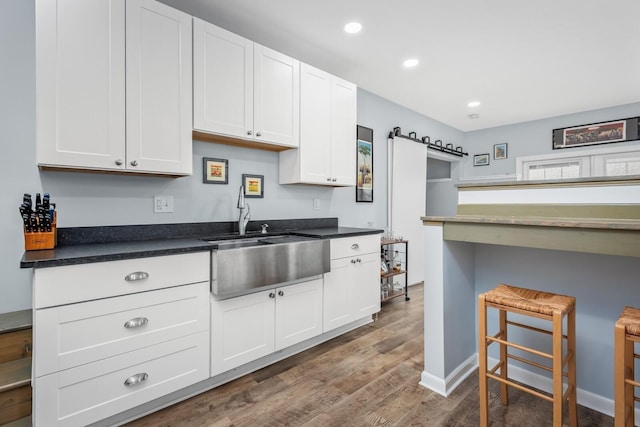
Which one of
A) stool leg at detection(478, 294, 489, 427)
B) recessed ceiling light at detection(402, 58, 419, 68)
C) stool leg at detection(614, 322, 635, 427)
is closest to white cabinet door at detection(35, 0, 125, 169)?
stool leg at detection(478, 294, 489, 427)

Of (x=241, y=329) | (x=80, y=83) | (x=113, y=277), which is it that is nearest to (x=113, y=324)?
(x=113, y=277)

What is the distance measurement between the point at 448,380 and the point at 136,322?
1827 millimetres

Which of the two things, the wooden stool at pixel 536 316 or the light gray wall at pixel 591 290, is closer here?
the wooden stool at pixel 536 316

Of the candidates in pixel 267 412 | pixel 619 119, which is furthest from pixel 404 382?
pixel 619 119

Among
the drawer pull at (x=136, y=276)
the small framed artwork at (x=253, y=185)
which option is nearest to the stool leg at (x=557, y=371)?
the drawer pull at (x=136, y=276)

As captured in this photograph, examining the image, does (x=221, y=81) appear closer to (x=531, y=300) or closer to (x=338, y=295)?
(x=338, y=295)

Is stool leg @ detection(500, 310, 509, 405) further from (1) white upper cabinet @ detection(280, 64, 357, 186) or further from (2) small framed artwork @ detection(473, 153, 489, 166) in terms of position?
(2) small framed artwork @ detection(473, 153, 489, 166)

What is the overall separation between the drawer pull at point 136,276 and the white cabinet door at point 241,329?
426 mm

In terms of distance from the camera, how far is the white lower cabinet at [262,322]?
1.91 metres

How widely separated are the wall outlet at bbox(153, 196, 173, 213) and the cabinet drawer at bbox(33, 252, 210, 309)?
617mm

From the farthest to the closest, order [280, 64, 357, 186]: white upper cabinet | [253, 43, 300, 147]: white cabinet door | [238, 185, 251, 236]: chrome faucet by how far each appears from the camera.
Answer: [280, 64, 357, 186]: white upper cabinet, [238, 185, 251, 236]: chrome faucet, [253, 43, 300, 147]: white cabinet door

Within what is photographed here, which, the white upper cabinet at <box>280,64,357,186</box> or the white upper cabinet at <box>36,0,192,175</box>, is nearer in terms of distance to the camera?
the white upper cabinet at <box>36,0,192,175</box>

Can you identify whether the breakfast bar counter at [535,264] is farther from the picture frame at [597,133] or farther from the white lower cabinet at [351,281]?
the picture frame at [597,133]

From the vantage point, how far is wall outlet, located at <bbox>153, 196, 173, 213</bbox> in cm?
218
